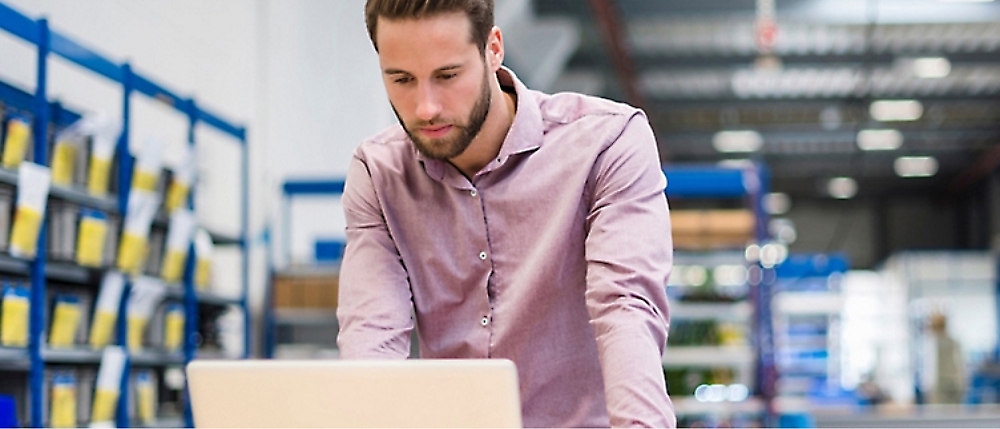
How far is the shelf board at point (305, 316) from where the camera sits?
22.0 feet

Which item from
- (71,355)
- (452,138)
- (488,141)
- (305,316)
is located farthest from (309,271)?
(452,138)

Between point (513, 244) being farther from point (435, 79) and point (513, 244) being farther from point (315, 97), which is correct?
point (315, 97)

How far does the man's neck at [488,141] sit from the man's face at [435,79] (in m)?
0.10

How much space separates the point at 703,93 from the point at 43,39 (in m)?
11.3

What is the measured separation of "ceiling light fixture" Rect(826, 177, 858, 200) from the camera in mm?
20672

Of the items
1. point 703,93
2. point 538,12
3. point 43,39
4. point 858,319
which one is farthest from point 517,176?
point 858,319

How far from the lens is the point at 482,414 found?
114 cm

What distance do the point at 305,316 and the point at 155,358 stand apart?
169cm

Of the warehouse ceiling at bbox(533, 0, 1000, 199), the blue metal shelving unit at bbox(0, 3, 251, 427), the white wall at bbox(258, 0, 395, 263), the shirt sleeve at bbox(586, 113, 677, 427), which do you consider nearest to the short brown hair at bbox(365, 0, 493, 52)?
the shirt sleeve at bbox(586, 113, 677, 427)

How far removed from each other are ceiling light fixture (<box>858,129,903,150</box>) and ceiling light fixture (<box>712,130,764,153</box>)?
1448 mm

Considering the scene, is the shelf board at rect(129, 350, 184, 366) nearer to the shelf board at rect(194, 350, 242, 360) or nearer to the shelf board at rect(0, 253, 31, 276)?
the shelf board at rect(194, 350, 242, 360)

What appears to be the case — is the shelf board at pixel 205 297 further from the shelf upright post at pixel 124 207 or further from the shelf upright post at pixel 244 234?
the shelf upright post at pixel 124 207

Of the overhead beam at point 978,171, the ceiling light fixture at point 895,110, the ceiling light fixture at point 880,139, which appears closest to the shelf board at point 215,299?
the ceiling light fixture at point 895,110

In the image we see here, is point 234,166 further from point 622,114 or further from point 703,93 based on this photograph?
point 703,93
